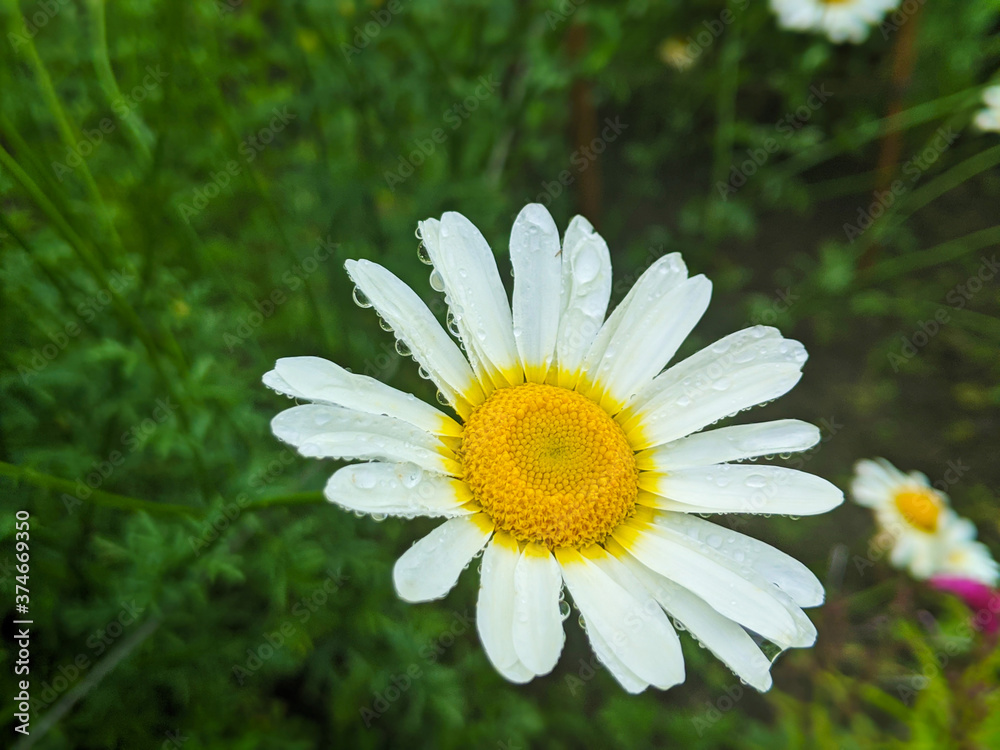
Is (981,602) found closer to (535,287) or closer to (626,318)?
(626,318)

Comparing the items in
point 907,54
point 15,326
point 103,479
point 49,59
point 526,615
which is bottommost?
point 907,54

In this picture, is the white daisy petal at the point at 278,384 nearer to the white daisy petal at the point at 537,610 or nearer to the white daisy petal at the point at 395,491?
the white daisy petal at the point at 395,491

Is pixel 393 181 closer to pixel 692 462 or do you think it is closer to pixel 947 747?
pixel 692 462

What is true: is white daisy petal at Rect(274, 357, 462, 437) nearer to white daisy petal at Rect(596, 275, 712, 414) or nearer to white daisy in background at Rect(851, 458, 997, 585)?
white daisy petal at Rect(596, 275, 712, 414)

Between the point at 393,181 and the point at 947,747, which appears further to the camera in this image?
the point at 393,181

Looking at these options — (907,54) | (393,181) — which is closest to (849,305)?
(907,54)

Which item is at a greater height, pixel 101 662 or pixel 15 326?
pixel 15 326
